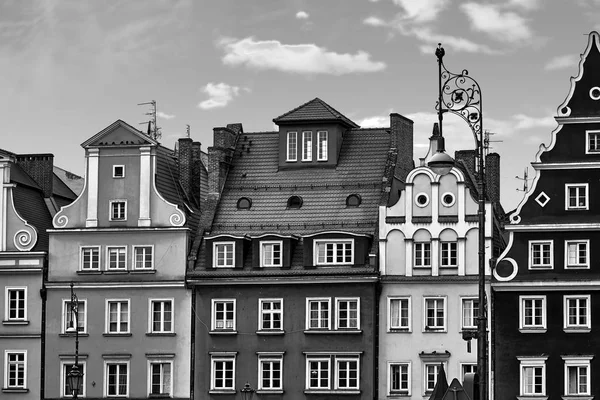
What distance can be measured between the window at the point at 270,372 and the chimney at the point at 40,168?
58.0 ft

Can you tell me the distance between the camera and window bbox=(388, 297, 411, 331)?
2997 inches

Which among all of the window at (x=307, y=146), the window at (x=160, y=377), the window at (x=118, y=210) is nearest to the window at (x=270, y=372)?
the window at (x=160, y=377)

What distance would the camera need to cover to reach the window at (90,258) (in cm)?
8056

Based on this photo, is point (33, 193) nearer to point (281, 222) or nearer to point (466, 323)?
point (281, 222)

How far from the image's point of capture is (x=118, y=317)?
79.7m

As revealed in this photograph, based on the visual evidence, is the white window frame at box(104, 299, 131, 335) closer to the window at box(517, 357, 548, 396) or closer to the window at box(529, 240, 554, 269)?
the window at box(517, 357, 548, 396)

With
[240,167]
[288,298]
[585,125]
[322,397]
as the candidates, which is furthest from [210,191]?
[585,125]

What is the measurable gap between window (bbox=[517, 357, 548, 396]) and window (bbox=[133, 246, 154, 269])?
20202mm

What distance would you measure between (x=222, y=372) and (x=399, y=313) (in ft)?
32.2

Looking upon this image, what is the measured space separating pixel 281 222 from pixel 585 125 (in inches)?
663

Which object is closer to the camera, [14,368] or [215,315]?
[215,315]

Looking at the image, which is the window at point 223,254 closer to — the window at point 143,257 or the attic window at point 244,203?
the attic window at point 244,203

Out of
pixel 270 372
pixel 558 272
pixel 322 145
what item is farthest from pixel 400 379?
pixel 322 145

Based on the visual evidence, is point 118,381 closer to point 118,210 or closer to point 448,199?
point 118,210
